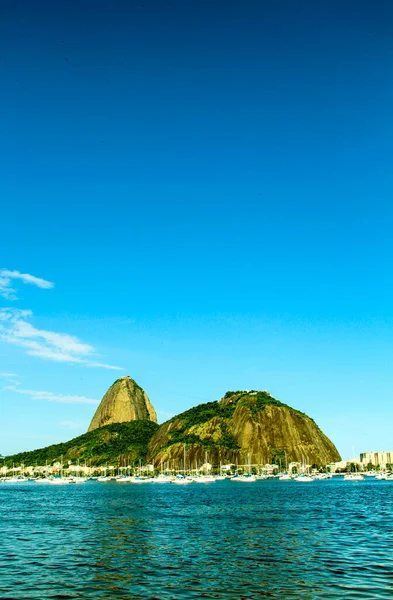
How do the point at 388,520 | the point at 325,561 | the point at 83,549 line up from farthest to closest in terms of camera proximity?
the point at 388,520
the point at 83,549
the point at 325,561

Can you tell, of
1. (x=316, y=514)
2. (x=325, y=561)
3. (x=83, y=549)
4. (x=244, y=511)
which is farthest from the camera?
(x=244, y=511)

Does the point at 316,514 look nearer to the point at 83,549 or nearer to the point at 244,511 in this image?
the point at 244,511

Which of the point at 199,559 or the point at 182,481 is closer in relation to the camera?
the point at 199,559

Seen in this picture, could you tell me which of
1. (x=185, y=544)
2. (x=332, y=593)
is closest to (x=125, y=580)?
(x=332, y=593)

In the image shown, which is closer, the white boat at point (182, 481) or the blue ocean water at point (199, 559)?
the blue ocean water at point (199, 559)

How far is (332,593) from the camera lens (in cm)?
2400

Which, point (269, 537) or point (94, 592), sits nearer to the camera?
point (94, 592)

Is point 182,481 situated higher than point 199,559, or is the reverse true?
point 199,559

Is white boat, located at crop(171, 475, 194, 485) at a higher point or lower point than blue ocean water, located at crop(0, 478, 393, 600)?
lower

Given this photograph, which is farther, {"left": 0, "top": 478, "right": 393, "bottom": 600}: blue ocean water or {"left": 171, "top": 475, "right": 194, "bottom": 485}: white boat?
{"left": 171, "top": 475, "right": 194, "bottom": 485}: white boat

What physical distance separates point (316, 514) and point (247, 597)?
144 ft

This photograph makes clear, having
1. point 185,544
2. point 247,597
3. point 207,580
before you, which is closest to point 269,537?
point 185,544

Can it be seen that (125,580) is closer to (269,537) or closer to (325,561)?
(325,561)

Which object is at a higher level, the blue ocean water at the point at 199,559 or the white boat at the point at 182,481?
the blue ocean water at the point at 199,559
